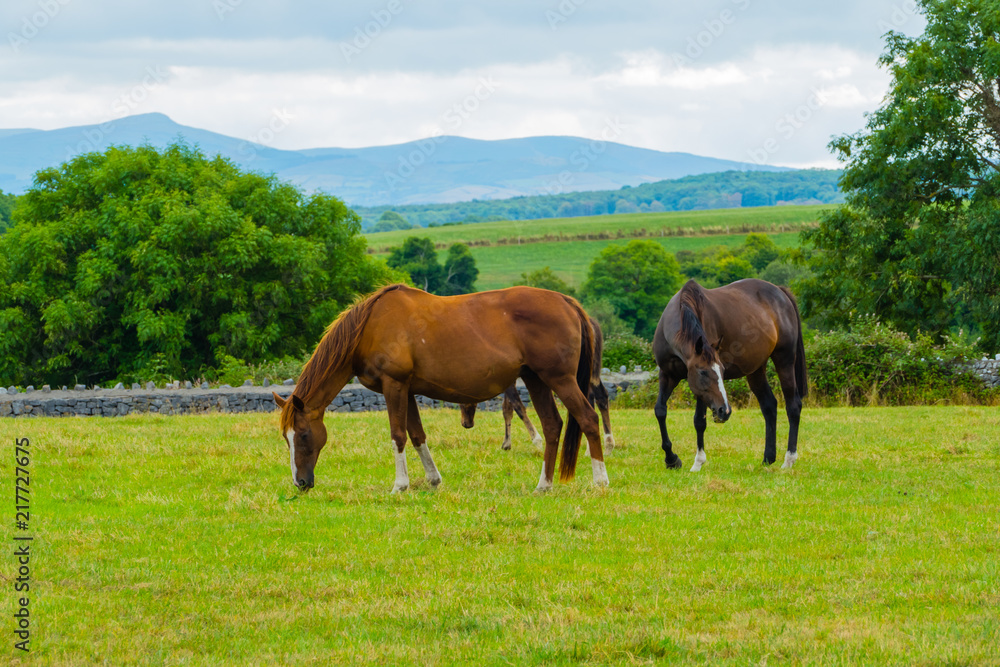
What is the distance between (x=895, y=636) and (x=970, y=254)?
26794mm

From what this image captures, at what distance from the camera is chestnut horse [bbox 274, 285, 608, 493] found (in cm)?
879

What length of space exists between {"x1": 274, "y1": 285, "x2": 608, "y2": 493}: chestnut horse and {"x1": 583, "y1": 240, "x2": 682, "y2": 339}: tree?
59.3m

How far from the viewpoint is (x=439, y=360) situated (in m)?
8.81

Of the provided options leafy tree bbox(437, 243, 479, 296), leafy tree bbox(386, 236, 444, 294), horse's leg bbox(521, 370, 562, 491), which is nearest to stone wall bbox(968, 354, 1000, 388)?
horse's leg bbox(521, 370, 562, 491)

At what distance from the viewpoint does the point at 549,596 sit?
17.8 ft

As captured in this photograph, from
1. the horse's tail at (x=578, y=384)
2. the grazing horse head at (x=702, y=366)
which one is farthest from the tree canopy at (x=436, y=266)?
the horse's tail at (x=578, y=384)

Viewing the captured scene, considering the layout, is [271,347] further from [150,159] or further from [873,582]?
[873,582]

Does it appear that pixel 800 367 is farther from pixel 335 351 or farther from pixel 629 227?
pixel 629 227

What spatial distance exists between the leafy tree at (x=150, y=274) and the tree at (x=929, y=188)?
58.5ft

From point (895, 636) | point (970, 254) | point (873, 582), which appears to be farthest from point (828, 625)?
point (970, 254)

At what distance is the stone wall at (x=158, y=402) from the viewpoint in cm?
1842

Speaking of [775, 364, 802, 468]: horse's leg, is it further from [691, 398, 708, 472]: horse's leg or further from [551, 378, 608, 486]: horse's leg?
[551, 378, 608, 486]: horse's leg

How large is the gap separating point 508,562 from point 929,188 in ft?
95.6

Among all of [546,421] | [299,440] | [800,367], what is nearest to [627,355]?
[800,367]
